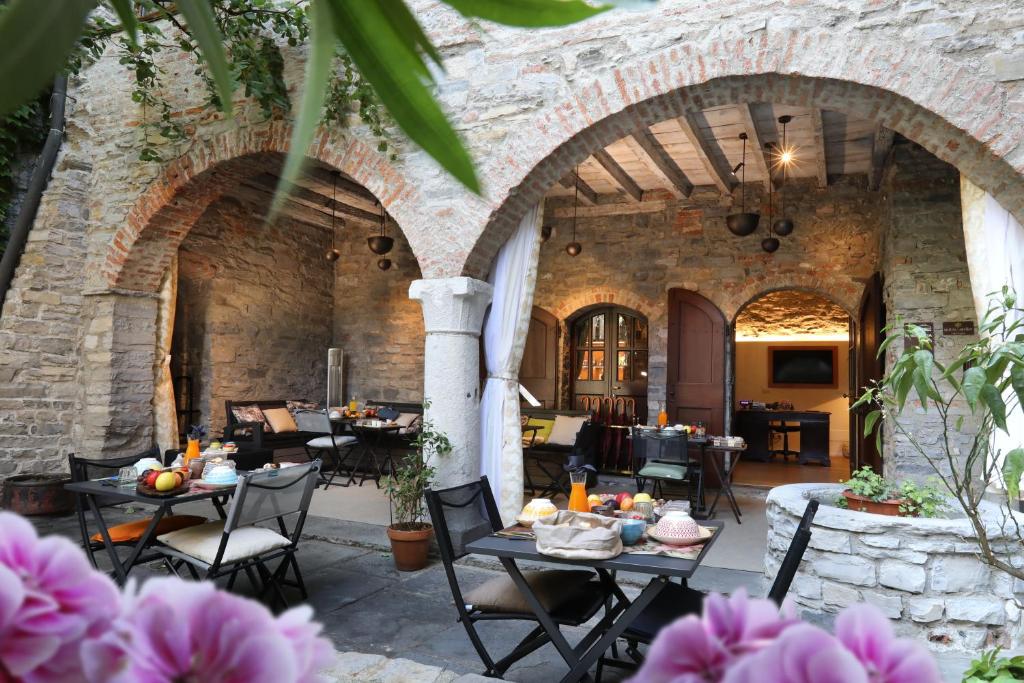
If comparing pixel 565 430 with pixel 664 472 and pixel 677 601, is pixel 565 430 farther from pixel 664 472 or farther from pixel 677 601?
pixel 677 601

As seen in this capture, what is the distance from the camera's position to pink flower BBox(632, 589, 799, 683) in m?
0.32

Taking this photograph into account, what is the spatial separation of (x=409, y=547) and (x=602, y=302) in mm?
5177

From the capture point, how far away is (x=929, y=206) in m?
5.91

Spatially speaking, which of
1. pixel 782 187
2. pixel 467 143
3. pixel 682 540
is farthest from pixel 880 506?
pixel 782 187

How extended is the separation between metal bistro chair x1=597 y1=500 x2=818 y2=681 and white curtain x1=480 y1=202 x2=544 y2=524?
230cm

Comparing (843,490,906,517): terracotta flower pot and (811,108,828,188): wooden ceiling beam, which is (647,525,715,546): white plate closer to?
(843,490,906,517): terracotta flower pot

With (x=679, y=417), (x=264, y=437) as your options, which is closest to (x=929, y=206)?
(x=679, y=417)

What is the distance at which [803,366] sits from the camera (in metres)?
12.0

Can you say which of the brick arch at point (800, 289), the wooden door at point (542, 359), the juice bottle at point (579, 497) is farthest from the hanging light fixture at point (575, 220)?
the juice bottle at point (579, 497)

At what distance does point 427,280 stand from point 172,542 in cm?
247

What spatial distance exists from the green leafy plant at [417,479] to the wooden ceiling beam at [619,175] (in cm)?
332

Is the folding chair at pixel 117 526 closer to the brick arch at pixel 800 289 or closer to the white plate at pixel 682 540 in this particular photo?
the white plate at pixel 682 540

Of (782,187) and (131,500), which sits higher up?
(782,187)

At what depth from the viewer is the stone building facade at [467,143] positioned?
399 cm
